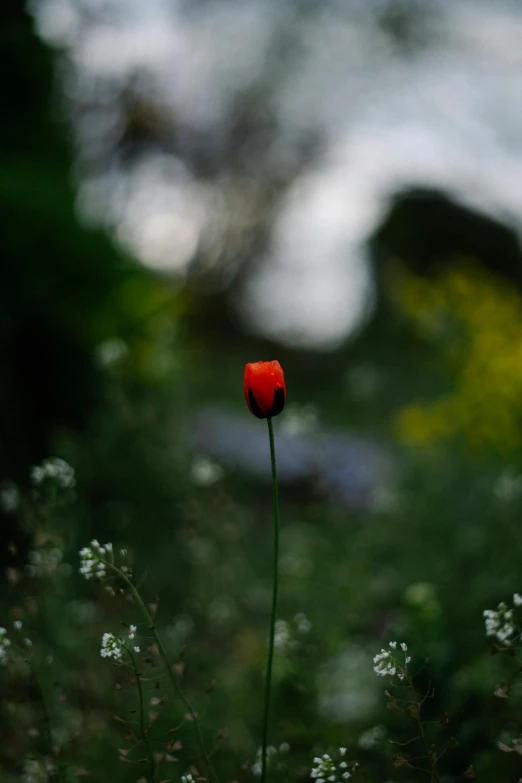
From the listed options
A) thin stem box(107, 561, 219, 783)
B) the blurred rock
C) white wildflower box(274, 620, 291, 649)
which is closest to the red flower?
thin stem box(107, 561, 219, 783)

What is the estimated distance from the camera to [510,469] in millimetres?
2525

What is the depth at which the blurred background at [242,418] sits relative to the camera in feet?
5.94

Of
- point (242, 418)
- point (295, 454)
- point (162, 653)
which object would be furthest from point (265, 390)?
point (242, 418)

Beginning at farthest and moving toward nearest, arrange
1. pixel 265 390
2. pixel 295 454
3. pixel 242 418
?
1. pixel 242 418
2. pixel 295 454
3. pixel 265 390

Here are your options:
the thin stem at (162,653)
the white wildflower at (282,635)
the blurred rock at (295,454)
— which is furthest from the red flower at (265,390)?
the blurred rock at (295,454)

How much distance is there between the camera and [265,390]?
1.06m

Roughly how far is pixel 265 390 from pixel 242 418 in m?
6.32

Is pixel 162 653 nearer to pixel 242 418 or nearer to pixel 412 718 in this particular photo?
pixel 412 718

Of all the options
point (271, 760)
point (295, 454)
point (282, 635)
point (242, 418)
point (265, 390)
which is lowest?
point (271, 760)

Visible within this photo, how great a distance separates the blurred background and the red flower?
468 millimetres

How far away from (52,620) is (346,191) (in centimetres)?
643


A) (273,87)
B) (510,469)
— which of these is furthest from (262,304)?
(510,469)

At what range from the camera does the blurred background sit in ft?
5.94

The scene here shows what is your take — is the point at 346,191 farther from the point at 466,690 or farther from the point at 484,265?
the point at 466,690
